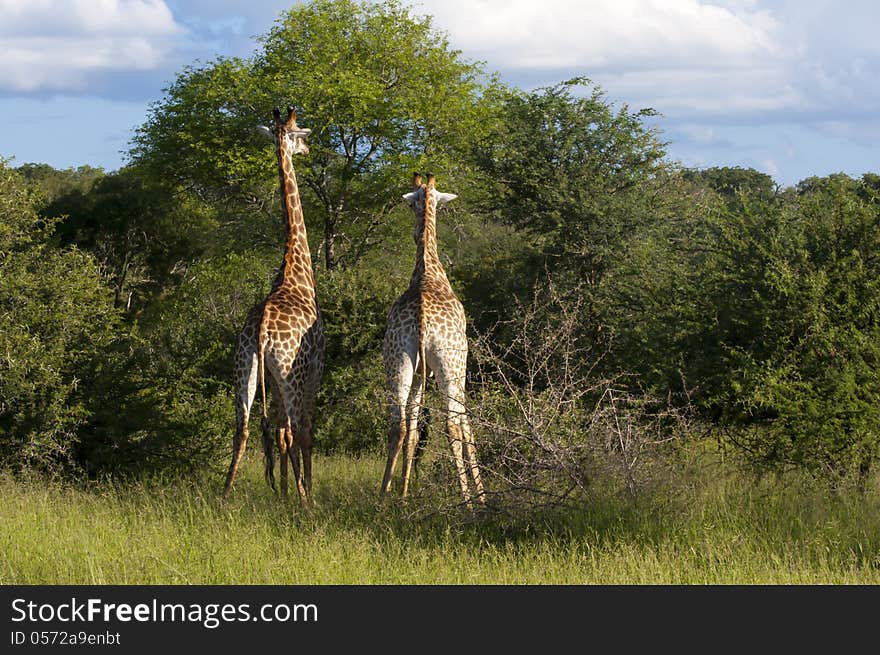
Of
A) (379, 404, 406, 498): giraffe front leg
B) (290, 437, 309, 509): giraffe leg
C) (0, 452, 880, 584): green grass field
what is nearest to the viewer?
(0, 452, 880, 584): green grass field

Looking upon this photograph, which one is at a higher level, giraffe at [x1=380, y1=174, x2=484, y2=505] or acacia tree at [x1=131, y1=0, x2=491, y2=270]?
acacia tree at [x1=131, y1=0, x2=491, y2=270]

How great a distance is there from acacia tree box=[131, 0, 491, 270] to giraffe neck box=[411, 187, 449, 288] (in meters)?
13.9

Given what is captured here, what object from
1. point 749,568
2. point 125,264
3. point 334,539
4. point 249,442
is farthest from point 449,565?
point 125,264

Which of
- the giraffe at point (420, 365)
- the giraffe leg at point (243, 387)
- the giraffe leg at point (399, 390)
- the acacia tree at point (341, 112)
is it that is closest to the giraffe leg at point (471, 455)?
the giraffe at point (420, 365)

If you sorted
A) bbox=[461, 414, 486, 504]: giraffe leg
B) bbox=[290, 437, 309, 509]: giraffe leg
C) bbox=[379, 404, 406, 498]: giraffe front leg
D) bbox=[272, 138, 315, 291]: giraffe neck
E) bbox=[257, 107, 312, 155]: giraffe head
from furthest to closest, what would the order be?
bbox=[257, 107, 312, 155]: giraffe head < bbox=[272, 138, 315, 291]: giraffe neck < bbox=[290, 437, 309, 509]: giraffe leg < bbox=[379, 404, 406, 498]: giraffe front leg < bbox=[461, 414, 486, 504]: giraffe leg

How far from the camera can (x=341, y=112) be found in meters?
24.1

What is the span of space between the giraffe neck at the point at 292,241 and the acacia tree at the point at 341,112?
13.2 metres

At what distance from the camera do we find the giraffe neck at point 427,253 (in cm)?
952

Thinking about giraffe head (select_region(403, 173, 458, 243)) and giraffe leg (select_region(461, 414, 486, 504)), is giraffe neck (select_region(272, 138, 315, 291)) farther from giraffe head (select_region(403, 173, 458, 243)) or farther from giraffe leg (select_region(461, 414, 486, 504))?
giraffe leg (select_region(461, 414, 486, 504))

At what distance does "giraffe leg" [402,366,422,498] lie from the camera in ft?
28.6

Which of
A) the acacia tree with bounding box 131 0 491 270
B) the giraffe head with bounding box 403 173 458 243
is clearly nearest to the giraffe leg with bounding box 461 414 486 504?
the giraffe head with bounding box 403 173 458 243

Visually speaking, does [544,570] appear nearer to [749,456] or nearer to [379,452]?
[749,456]

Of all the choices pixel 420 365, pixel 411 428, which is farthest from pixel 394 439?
pixel 420 365

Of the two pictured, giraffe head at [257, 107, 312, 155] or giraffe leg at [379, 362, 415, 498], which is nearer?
giraffe leg at [379, 362, 415, 498]
